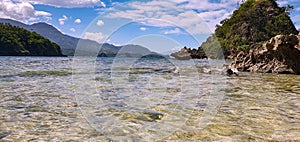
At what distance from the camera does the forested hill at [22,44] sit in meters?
94.1

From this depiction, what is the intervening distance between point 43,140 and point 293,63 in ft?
54.8

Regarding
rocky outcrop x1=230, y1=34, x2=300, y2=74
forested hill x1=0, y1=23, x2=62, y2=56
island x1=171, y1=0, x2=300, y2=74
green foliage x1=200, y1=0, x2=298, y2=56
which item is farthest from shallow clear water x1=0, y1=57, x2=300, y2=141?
forested hill x1=0, y1=23, x2=62, y2=56

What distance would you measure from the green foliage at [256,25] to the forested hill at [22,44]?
228ft

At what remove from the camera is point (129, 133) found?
4316 millimetres

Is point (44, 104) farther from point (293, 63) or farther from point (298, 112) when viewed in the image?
point (293, 63)

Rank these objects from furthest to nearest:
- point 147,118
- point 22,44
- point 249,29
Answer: point 22,44
point 249,29
point 147,118

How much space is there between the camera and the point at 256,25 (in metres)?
78.8

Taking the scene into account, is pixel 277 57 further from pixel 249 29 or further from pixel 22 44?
pixel 22 44

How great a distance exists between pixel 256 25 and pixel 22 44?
86.3 metres

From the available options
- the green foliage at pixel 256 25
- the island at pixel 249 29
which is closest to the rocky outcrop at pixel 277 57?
the island at pixel 249 29

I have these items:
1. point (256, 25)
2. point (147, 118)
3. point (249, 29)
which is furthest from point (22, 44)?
point (147, 118)

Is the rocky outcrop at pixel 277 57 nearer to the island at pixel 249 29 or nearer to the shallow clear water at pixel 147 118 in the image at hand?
the shallow clear water at pixel 147 118

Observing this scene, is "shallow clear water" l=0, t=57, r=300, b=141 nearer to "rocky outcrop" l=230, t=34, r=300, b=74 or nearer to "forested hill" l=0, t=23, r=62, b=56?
"rocky outcrop" l=230, t=34, r=300, b=74

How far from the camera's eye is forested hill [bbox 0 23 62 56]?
3703 inches
